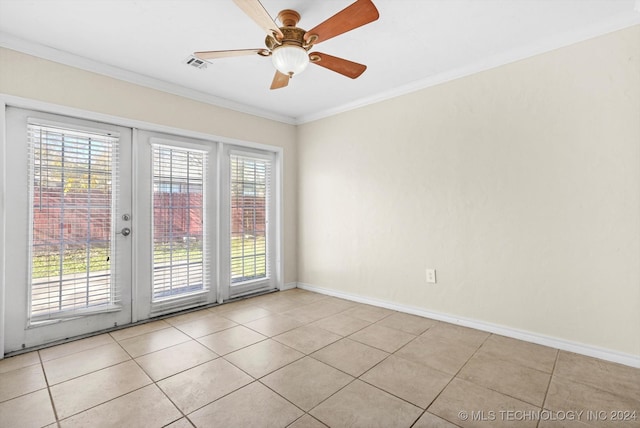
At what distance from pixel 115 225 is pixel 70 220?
0.34 metres

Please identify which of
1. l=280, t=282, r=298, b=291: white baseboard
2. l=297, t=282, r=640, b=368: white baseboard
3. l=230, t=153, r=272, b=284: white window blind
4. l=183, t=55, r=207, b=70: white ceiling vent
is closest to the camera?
l=297, t=282, r=640, b=368: white baseboard

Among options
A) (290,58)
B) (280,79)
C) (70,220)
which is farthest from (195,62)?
(70,220)

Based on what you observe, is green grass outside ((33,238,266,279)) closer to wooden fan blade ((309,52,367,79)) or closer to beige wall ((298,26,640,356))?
beige wall ((298,26,640,356))

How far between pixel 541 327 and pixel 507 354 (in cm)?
43

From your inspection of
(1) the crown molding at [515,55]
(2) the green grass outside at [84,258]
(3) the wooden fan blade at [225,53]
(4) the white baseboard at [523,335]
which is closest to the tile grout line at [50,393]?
(2) the green grass outside at [84,258]

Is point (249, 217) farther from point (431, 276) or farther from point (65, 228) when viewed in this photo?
point (431, 276)

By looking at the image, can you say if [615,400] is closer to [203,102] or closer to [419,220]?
[419,220]

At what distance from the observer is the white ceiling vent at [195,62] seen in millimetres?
2669

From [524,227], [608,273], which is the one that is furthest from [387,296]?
[608,273]

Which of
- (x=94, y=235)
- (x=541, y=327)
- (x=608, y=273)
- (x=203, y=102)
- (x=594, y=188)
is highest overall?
(x=203, y=102)

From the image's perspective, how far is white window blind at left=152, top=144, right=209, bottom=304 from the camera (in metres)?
3.12

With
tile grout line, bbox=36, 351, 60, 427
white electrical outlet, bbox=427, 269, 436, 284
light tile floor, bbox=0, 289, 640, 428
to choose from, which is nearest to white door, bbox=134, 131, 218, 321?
light tile floor, bbox=0, 289, 640, 428

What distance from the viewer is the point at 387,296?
3.44 m

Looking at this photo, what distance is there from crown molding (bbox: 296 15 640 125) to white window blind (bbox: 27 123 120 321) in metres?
2.77
